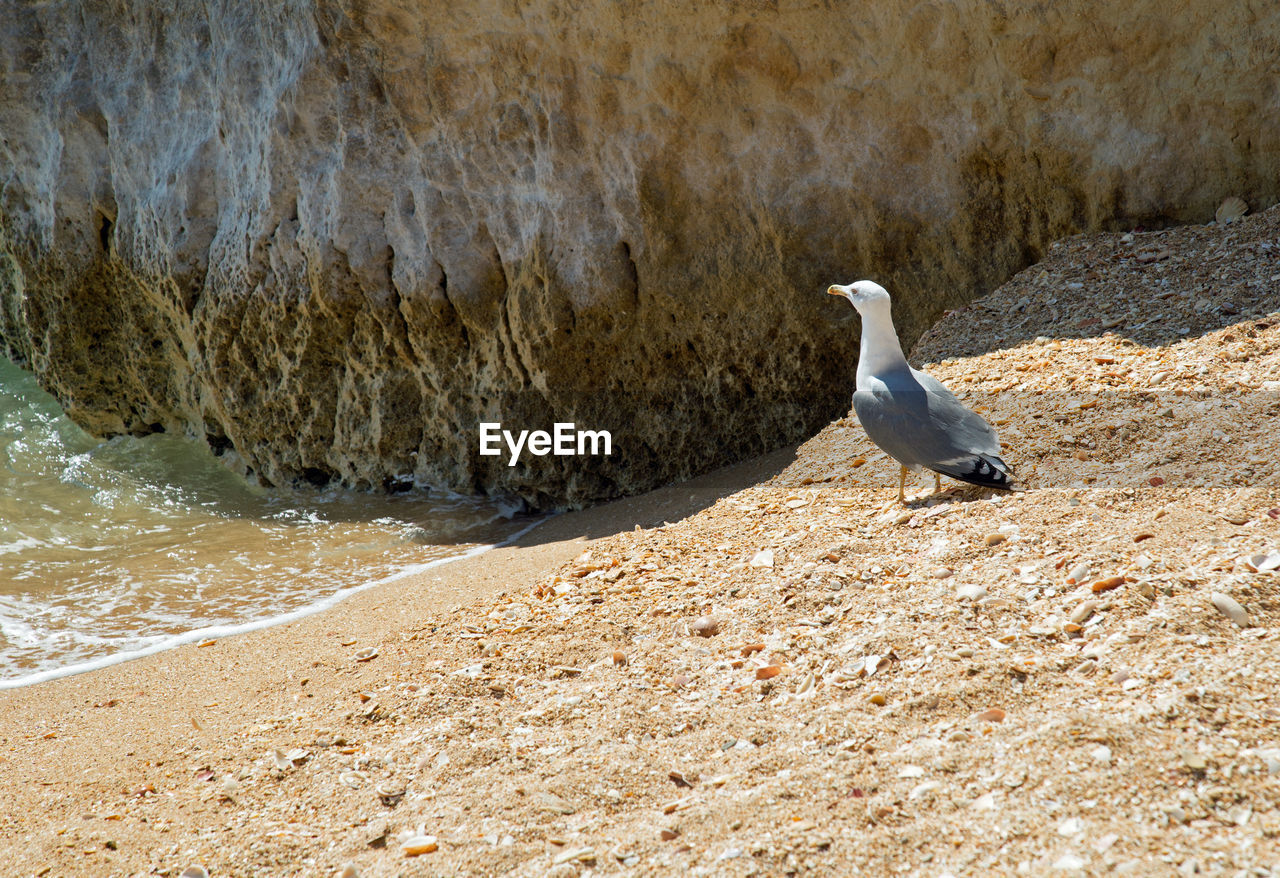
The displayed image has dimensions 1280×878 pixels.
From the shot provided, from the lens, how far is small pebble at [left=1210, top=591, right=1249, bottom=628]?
2.47 m

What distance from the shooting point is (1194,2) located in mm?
5086

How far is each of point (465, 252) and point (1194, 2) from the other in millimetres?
4247

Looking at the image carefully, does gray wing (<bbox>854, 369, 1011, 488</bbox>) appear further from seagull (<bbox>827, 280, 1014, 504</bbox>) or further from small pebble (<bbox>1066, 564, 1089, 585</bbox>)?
small pebble (<bbox>1066, 564, 1089, 585</bbox>)

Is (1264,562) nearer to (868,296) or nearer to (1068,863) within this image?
(1068,863)

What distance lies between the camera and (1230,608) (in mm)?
2506

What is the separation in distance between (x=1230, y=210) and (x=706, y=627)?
12.3 feet

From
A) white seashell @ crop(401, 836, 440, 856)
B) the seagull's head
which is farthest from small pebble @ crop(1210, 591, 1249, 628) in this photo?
white seashell @ crop(401, 836, 440, 856)

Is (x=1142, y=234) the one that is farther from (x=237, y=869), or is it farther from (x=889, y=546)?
(x=237, y=869)

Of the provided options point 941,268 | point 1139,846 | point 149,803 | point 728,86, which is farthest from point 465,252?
point 1139,846

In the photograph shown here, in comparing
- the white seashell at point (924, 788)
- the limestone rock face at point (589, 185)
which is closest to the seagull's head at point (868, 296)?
the limestone rock face at point (589, 185)

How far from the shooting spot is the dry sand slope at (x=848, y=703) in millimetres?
2082

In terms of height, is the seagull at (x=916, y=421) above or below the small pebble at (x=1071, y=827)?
above

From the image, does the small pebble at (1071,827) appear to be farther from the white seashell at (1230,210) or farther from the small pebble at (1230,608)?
the white seashell at (1230,210)

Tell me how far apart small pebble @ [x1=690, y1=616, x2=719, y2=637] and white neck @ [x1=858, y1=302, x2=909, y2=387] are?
1153 millimetres
